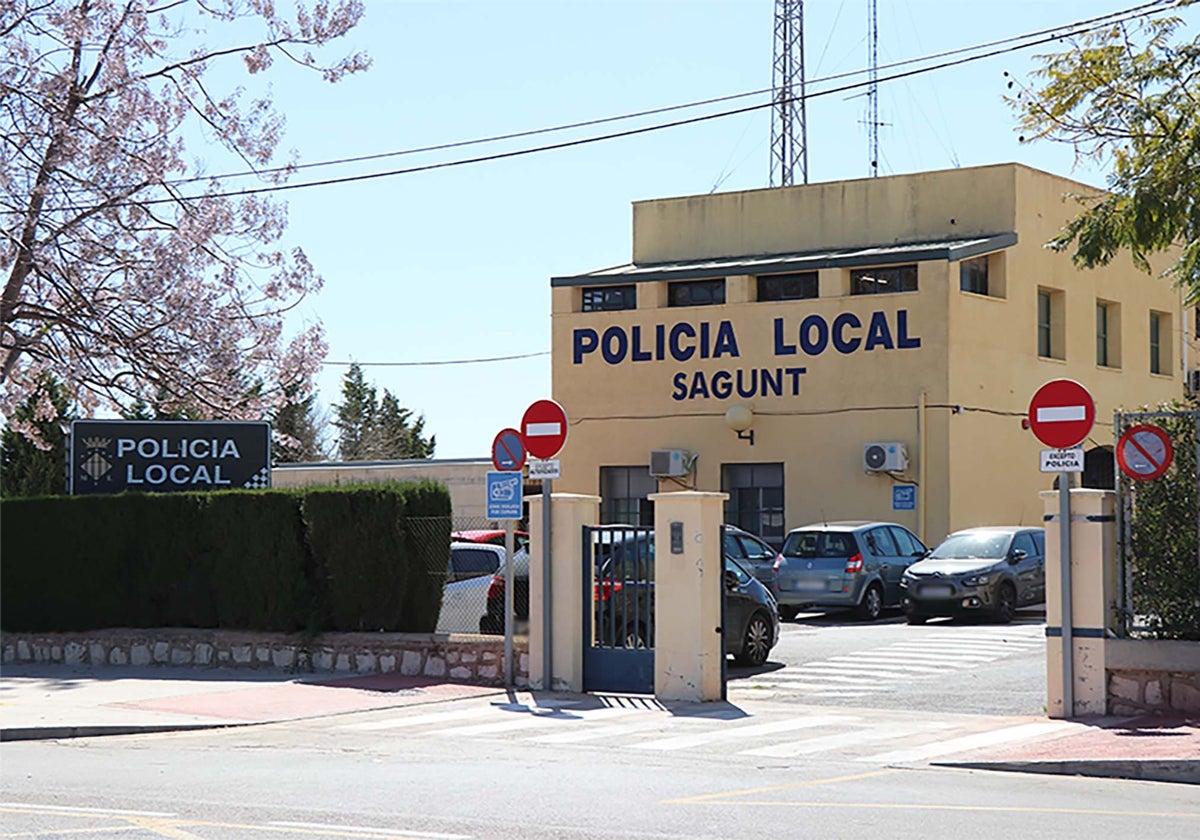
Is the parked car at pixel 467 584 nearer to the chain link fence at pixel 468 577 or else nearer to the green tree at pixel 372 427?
the chain link fence at pixel 468 577

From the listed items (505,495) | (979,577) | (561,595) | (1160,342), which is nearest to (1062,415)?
(561,595)

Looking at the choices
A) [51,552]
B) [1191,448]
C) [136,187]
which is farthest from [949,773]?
[136,187]

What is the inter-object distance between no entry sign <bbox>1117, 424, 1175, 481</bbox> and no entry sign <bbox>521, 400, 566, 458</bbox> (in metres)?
5.66

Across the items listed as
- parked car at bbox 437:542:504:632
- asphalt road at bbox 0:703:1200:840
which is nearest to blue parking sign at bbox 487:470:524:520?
parked car at bbox 437:542:504:632

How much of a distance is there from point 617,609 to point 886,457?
16775 mm

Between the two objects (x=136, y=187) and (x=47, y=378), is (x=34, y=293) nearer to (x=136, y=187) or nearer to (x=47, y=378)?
(x=136, y=187)

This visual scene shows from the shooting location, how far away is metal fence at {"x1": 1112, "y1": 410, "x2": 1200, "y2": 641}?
567 inches

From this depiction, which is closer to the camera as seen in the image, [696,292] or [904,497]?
[904,497]

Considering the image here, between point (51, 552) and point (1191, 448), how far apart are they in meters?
14.5

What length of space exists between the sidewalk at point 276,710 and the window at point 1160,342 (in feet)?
91.0

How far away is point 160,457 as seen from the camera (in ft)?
74.2

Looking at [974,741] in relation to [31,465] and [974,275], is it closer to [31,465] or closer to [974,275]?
[974,275]

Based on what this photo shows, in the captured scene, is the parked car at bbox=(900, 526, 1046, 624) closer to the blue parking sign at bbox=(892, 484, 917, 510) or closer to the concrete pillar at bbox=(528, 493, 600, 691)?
the blue parking sign at bbox=(892, 484, 917, 510)

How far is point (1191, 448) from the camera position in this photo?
1447 centimetres
